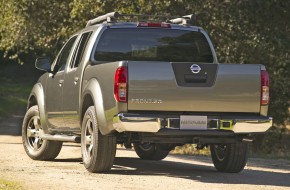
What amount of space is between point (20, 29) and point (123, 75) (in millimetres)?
14237

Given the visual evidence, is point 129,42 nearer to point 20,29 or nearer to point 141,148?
point 141,148

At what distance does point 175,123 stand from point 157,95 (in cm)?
39

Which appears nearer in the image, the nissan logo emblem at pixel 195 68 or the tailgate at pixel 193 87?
the tailgate at pixel 193 87

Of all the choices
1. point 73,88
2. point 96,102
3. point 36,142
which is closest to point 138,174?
point 96,102

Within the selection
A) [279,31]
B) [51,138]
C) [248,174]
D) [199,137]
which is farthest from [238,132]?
[279,31]

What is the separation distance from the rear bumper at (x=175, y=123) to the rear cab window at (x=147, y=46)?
68.2 inches

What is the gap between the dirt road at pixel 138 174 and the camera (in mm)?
9852

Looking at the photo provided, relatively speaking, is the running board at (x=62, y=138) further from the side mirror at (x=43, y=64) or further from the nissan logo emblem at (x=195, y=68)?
the nissan logo emblem at (x=195, y=68)

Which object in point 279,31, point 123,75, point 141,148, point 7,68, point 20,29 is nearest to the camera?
point 123,75

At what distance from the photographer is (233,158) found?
37.7 feet

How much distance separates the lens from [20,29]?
23766 millimetres

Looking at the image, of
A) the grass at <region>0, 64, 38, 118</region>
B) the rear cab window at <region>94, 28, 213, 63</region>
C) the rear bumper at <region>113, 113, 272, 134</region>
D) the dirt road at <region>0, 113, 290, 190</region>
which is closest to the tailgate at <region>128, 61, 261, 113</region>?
the rear bumper at <region>113, 113, 272, 134</region>

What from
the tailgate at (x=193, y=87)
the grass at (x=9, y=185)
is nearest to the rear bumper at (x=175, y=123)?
the tailgate at (x=193, y=87)

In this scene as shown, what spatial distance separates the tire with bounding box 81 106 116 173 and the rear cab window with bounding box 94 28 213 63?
3.43 ft
